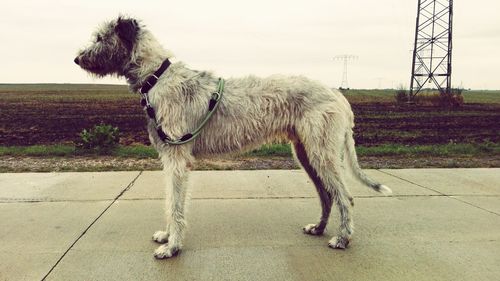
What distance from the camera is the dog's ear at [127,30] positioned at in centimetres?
442

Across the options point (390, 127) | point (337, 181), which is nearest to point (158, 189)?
point (337, 181)

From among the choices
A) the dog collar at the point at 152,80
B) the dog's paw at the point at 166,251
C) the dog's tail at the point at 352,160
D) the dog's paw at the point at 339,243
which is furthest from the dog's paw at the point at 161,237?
the dog's tail at the point at 352,160

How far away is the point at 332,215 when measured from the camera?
5574 mm

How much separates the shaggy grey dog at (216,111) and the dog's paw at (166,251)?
0.76 feet

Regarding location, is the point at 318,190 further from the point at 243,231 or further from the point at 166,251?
the point at 166,251

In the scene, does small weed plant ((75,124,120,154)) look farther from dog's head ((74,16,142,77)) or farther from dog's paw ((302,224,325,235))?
dog's paw ((302,224,325,235))

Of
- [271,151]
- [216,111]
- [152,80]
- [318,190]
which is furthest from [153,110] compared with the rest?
[271,151]

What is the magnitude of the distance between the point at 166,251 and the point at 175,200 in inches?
21.9

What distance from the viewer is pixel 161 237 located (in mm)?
4465

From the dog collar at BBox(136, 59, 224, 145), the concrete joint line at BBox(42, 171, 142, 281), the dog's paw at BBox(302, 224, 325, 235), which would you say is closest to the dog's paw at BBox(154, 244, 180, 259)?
the concrete joint line at BBox(42, 171, 142, 281)

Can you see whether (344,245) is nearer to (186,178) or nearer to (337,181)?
(337,181)

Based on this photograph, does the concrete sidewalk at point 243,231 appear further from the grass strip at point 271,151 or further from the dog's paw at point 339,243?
the grass strip at point 271,151

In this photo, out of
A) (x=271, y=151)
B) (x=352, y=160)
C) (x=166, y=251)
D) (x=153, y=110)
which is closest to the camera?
(x=166, y=251)

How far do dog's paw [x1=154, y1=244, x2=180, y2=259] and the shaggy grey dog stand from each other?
9.1 inches
